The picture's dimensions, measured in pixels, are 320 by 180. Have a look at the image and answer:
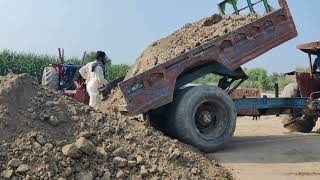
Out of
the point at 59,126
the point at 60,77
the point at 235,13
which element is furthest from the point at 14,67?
the point at 59,126

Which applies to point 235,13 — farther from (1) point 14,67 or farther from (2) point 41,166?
(1) point 14,67

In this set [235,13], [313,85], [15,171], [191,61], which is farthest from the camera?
[313,85]

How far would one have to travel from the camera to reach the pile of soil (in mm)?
8672

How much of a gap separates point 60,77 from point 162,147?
25.8 feet

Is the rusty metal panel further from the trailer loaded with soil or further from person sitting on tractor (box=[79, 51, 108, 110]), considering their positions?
person sitting on tractor (box=[79, 51, 108, 110])

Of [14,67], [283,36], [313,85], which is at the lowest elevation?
[313,85]

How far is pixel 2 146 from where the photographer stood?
5.90 m

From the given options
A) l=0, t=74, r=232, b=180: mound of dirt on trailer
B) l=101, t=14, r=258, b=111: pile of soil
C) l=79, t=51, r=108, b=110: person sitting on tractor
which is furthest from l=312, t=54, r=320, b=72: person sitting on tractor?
l=0, t=74, r=232, b=180: mound of dirt on trailer

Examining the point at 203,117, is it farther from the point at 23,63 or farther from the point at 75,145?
the point at 23,63

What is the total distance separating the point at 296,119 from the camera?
11203mm

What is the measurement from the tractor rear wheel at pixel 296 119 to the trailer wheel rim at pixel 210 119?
10.4ft

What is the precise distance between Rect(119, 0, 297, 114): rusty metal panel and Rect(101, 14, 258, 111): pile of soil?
28 centimetres

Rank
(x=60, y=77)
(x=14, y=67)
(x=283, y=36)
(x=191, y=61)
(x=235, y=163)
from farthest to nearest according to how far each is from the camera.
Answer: (x=14, y=67)
(x=60, y=77)
(x=283, y=36)
(x=191, y=61)
(x=235, y=163)

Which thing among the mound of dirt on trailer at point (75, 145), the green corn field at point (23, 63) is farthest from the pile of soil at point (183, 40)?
the green corn field at point (23, 63)
